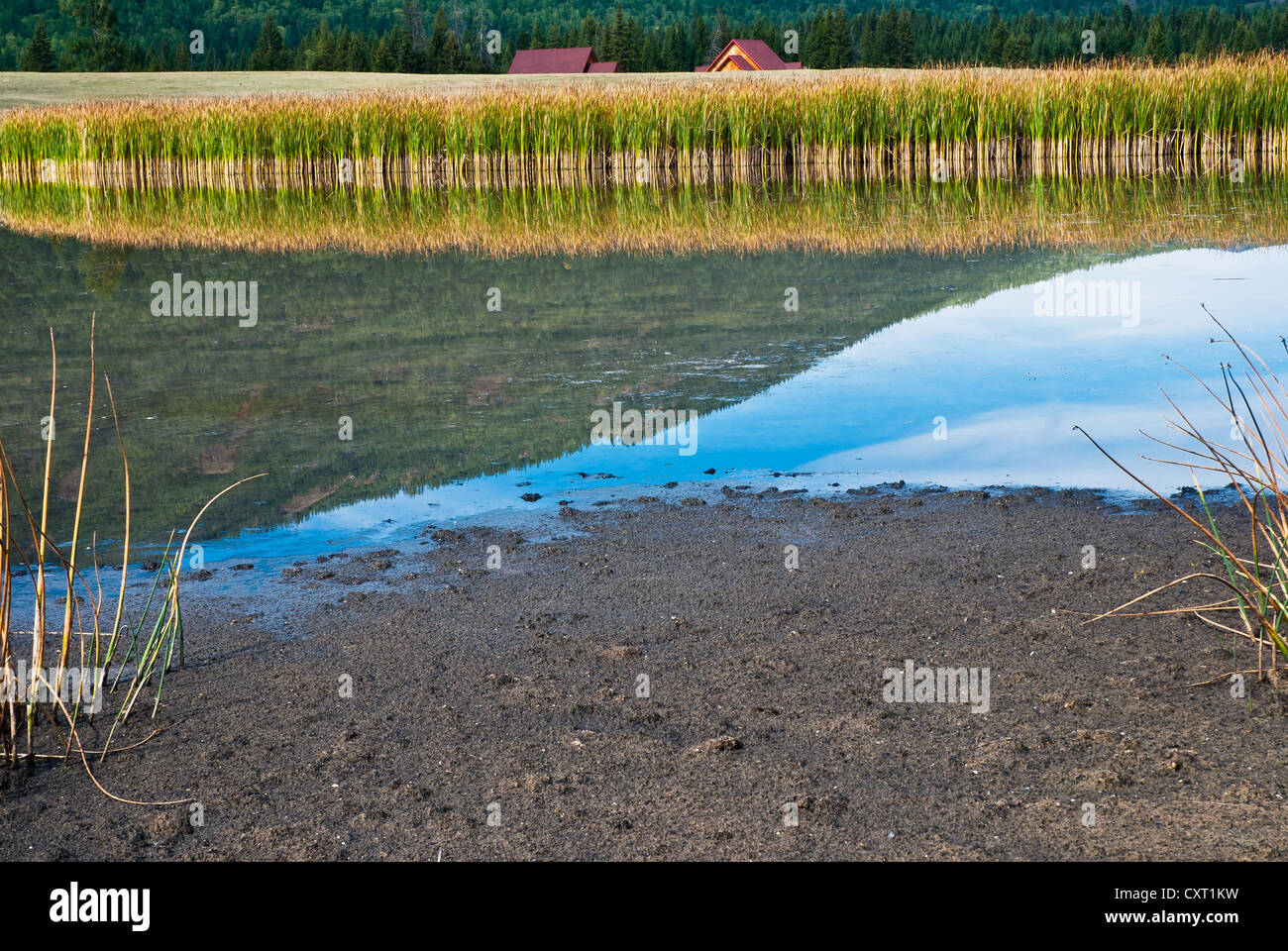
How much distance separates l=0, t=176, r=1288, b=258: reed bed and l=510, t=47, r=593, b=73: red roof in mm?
59057

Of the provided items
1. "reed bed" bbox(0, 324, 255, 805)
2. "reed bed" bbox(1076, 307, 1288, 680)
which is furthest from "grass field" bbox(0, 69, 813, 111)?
"reed bed" bbox(1076, 307, 1288, 680)

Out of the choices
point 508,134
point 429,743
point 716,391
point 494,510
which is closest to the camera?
point 429,743

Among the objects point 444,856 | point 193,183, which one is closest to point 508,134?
point 193,183

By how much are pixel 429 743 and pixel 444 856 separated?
0.57 m

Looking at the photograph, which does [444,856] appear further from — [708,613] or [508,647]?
[708,613]

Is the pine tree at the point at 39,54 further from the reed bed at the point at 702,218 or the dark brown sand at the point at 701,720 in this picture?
the dark brown sand at the point at 701,720

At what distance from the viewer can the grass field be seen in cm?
4394

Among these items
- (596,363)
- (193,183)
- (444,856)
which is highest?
(193,183)

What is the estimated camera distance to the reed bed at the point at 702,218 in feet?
44.4

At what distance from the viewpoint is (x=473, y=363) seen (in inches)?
339

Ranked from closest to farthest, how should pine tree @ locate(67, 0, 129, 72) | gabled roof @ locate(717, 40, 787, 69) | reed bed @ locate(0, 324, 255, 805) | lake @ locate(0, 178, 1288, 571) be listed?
reed bed @ locate(0, 324, 255, 805) < lake @ locate(0, 178, 1288, 571) < gabled roof @ locate(717, 40, 787, 69) < pine tree @ locate(67, 0, 129, 72)

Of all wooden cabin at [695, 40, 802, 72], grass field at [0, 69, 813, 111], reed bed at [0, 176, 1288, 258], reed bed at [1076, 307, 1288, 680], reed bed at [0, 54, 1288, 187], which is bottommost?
reed bed at [1076, 307, 1288, 680]

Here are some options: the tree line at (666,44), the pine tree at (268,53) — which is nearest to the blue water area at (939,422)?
the tree line at (666,44)

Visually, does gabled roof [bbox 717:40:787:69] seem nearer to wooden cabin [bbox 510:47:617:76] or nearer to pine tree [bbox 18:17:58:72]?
wooden cabin [bbox 510:47:617:76]
